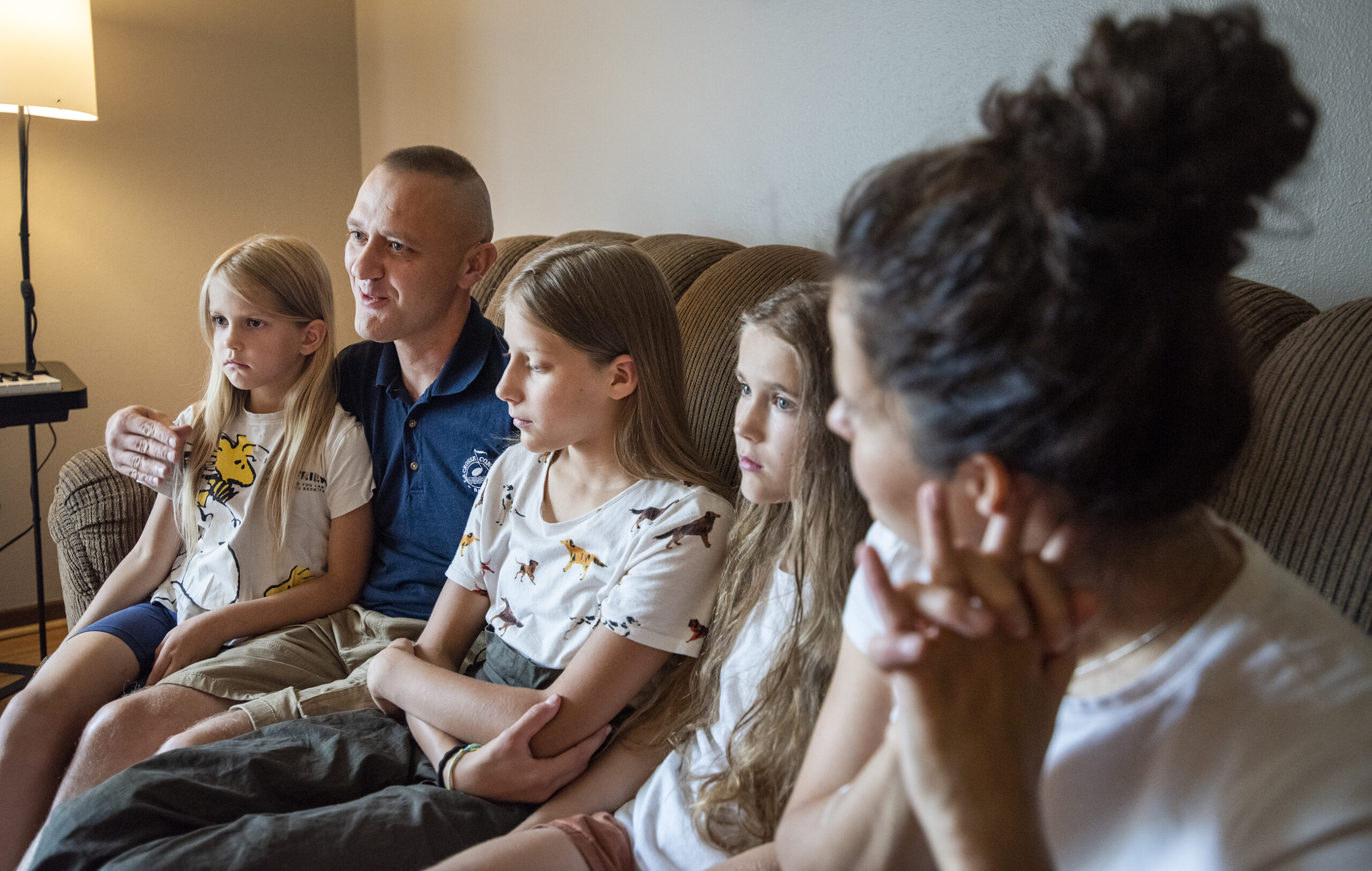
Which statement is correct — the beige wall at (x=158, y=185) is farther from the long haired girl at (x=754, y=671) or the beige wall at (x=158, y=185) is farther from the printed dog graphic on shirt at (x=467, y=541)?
the long haired girl at (x=754, y=671)

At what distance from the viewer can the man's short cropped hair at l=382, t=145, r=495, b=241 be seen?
61.7 inches

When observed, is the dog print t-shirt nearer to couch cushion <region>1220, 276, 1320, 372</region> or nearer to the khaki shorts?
the khaki shorts

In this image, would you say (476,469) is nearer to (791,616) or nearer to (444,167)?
(444,167)

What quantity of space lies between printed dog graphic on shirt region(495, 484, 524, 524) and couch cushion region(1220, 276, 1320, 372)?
89cm

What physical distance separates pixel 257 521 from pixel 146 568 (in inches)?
9.3

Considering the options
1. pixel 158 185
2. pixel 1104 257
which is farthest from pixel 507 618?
pixel 158 185

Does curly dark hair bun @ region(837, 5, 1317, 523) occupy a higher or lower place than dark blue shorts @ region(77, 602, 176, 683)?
higher

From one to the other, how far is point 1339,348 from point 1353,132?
1.19 feet

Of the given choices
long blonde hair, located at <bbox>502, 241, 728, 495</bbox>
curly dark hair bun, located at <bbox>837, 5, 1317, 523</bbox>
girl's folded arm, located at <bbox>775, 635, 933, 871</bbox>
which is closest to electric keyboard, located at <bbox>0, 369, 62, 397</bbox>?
long blonde hair, located at <bbox>502, 241, 728, 495</bbox>

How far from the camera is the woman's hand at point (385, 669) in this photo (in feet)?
4.07

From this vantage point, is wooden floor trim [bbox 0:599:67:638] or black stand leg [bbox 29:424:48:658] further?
wooden floor trim [bbox 0:599:67:638]

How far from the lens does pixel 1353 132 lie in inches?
41.8

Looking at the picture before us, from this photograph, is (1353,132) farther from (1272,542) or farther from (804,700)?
(804,700)

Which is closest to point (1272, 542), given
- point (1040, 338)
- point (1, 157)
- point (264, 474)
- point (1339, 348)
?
point (1339, 348)
